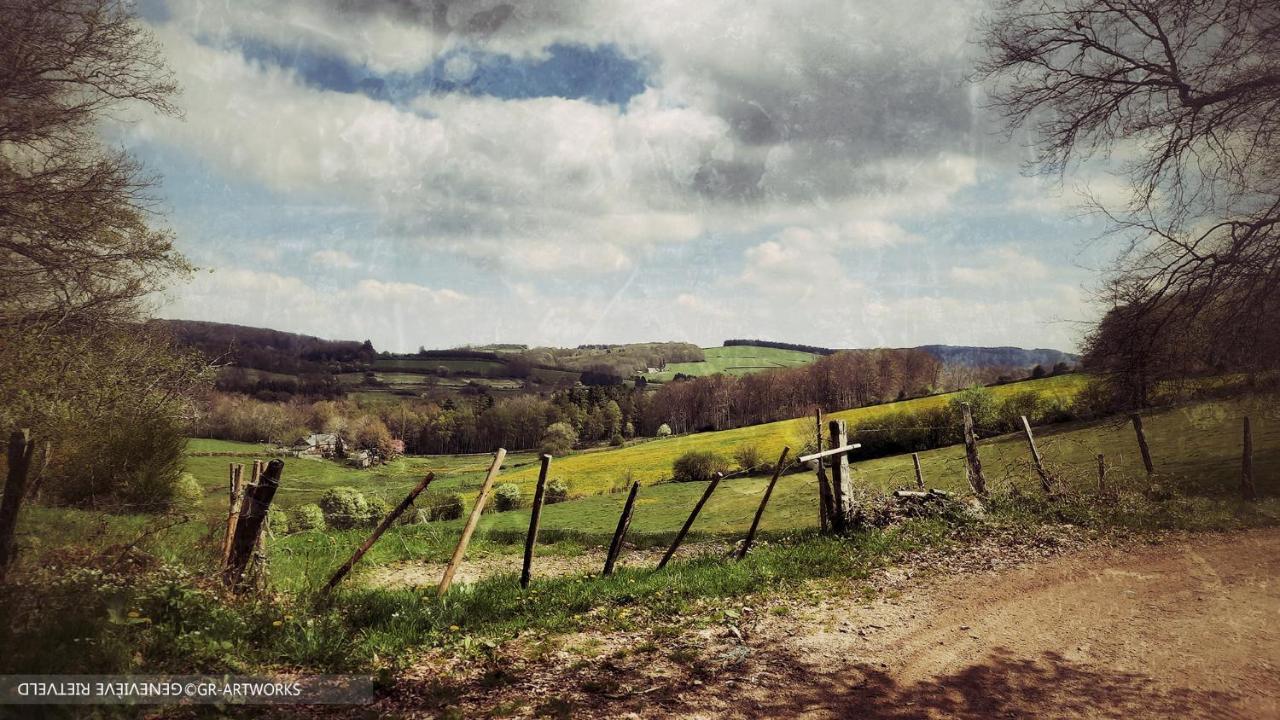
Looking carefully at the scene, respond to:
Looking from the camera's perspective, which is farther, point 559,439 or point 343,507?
point 559,439

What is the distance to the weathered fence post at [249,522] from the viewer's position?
8.03 metres

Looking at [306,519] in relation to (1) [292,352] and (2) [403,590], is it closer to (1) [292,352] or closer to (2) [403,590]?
(2) [403,590]

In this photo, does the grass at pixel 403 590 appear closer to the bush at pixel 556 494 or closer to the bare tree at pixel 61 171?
Result: the bare tree at pixel 61 171

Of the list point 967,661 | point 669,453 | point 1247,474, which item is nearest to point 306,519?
point 967,661

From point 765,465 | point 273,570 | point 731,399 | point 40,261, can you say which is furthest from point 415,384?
point 273,570

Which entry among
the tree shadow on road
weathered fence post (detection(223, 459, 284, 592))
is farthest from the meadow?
the tree shadow on road

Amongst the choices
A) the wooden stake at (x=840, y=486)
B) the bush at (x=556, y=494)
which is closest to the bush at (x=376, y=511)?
the bush at (x=556, y=494)

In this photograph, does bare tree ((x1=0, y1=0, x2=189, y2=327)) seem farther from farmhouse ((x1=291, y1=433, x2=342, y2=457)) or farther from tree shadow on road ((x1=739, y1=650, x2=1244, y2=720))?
farmhouse ((x1=291, y1=433, x2=342, y2=457))

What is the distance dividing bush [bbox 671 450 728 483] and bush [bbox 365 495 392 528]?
23.7m

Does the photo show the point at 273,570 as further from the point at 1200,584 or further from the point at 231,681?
the point at 1200,584

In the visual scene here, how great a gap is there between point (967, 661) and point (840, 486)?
6.75 meters

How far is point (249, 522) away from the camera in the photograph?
8.04 meters

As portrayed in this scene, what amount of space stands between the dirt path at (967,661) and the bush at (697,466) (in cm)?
3624

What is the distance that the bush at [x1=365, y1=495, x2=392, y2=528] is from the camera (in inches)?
1039
